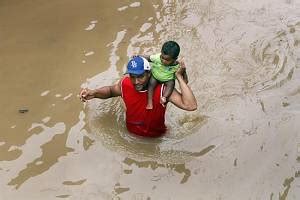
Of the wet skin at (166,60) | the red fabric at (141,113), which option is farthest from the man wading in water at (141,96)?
the wet skin at (166,60)

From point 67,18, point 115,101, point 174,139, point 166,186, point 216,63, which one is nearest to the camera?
point 166,186

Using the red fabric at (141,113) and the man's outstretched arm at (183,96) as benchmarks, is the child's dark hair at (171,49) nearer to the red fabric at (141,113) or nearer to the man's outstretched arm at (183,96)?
the man's outstretched arm at (183,96)

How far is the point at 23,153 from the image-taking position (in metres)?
5.43

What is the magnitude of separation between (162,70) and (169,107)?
1.21 metres

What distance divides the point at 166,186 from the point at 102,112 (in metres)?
1.24

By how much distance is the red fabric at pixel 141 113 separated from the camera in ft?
16.9

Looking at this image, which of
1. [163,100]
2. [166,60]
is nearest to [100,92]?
[163,100]

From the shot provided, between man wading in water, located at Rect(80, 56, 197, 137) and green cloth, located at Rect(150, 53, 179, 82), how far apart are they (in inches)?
1.8

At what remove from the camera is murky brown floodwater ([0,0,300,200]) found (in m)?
5.25

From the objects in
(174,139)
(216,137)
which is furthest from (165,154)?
(216,137)

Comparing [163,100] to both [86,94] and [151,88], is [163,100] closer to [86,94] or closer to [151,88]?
[151,88]

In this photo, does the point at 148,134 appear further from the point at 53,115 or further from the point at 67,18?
the point at 67,18

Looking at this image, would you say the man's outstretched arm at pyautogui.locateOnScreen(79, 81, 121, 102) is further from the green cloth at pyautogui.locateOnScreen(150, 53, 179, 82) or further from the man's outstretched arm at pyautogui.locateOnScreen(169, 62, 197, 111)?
the man's outstretched arm at pyautogui.locateOnScreen(169, 62, 197, 111)

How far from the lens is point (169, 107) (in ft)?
20.1
